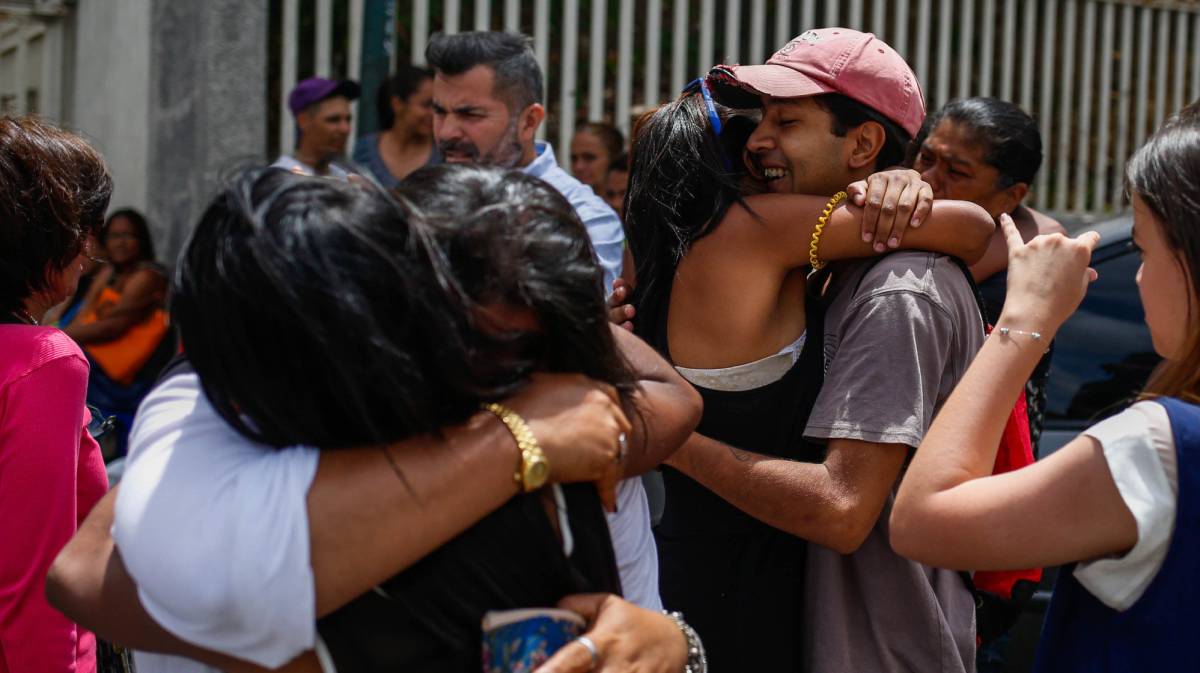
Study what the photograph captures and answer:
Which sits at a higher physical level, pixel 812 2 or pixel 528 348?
pixel 812 2

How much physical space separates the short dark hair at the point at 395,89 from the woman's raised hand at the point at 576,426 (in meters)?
4.63

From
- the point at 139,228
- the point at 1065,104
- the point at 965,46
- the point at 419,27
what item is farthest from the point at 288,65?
the point at 1065,104

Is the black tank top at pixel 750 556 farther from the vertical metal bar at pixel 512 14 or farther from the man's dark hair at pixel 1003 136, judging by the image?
the vertical metal bar at pixel 512 14

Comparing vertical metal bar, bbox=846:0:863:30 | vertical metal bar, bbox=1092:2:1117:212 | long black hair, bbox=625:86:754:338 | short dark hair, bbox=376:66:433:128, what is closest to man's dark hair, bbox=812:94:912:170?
long black hair, bbox=625:86:754:338

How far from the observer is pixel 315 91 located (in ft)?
20.1

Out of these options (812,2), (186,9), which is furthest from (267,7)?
(812,2)

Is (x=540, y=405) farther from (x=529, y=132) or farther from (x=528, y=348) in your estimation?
(x=529, y=132)

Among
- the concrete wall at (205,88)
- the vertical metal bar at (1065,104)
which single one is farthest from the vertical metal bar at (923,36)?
the concrete wall at (205,88)

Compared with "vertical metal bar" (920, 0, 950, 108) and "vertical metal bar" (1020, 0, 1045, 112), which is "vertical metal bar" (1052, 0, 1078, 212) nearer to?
"vertical metal bar" (1020, 0, 1045, 112)

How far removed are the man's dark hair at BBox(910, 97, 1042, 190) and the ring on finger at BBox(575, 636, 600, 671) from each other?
2238 mm

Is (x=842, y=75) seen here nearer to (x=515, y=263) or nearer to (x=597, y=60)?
(x=515, y=263)

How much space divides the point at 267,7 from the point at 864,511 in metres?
5.11

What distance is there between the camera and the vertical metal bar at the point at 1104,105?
27.1 ft

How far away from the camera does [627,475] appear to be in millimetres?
1590
